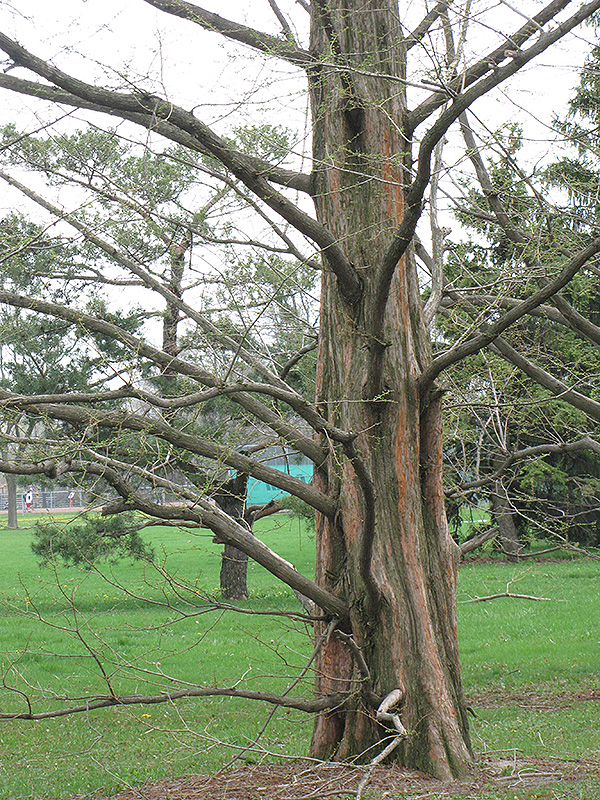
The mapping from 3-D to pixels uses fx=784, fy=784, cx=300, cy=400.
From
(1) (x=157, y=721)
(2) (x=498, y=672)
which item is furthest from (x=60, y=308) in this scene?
(2) (x=498, y=672)

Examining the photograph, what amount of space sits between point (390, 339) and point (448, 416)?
179 cm

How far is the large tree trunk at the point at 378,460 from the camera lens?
4375 mm

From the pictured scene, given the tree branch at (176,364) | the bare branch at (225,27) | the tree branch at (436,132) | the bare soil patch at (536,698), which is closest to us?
the tree branch at (436,132)

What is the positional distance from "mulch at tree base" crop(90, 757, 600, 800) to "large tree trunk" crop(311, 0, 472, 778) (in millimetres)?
Result: 171

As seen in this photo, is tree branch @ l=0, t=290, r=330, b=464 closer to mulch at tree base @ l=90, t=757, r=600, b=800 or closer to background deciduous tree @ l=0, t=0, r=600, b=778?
background deciduous tree @ l=0, t=0, r=600, b=778

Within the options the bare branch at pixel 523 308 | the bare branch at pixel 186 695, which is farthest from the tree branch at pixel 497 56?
the bare branch at pixel 186 695

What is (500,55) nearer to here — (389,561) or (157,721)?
(389,561)

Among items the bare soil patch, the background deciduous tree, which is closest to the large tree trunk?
the background deciduous tree

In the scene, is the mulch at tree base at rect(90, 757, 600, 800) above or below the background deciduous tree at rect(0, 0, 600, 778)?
below

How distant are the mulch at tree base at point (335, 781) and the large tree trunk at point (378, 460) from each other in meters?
0.17

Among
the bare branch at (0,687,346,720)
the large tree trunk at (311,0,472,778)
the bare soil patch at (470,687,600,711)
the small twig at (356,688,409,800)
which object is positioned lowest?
the bare soil patch at (470,687,600,711)

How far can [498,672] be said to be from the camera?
10445mm

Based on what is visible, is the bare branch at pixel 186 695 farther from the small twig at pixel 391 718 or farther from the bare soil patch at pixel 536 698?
the bare soil patch at pixel 536 698

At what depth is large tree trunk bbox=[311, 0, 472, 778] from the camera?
438 centimetres
